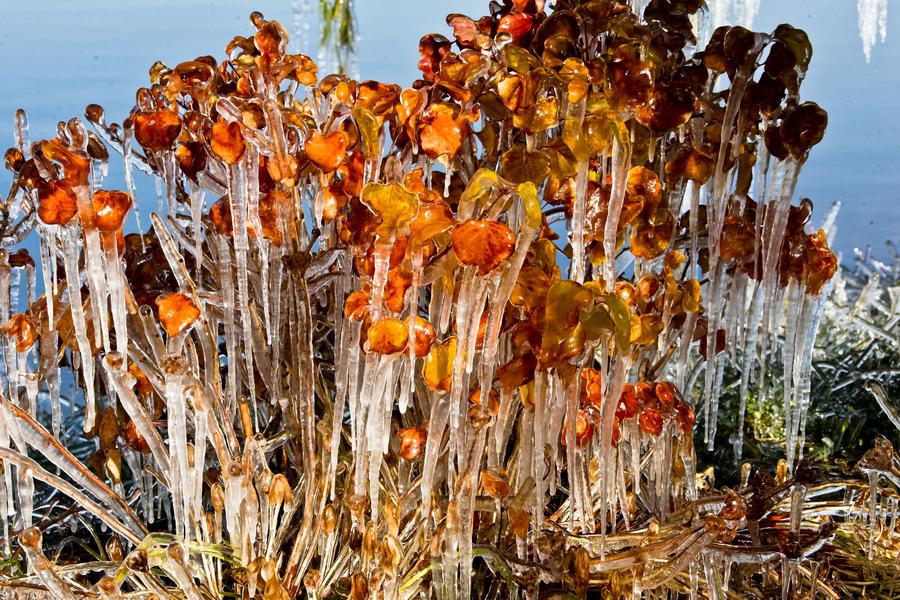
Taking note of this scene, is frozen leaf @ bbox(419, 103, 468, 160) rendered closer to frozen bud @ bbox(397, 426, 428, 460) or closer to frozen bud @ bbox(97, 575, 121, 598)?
frozen bud @ bbox(397, 426, 428, 460)

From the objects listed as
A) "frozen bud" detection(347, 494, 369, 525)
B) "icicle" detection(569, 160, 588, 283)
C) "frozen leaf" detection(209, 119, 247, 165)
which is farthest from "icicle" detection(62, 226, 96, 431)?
"icicle" detection(569, 160, 588, 283)

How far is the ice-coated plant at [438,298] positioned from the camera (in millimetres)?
602

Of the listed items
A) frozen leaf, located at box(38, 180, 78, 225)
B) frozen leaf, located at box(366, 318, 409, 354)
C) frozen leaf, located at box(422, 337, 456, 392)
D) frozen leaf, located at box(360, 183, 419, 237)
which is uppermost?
frozen leaf, located at box(38, 180, 78, 225)

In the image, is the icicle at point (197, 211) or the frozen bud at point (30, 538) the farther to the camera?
the icicle at point (197, 211)

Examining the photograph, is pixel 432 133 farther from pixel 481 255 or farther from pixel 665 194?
pixel 665 194

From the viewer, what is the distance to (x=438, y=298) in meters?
0.73

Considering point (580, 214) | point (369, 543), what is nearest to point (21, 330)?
point (369, 543)

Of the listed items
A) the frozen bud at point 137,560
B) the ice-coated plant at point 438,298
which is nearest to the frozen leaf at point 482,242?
the ice-coated plant at point 438,298

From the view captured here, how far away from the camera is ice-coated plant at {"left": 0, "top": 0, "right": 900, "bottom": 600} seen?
1.97 feet

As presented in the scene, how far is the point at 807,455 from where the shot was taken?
1.20m

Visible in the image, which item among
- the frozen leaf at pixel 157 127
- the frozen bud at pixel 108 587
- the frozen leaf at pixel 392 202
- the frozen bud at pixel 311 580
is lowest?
the frozen bud at pixel 311 580

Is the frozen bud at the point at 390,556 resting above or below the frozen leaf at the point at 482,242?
below

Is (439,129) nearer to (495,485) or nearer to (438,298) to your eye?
(438,298)

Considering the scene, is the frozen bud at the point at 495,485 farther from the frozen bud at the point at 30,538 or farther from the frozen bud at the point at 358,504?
the frozen bud at the point at 30,538
